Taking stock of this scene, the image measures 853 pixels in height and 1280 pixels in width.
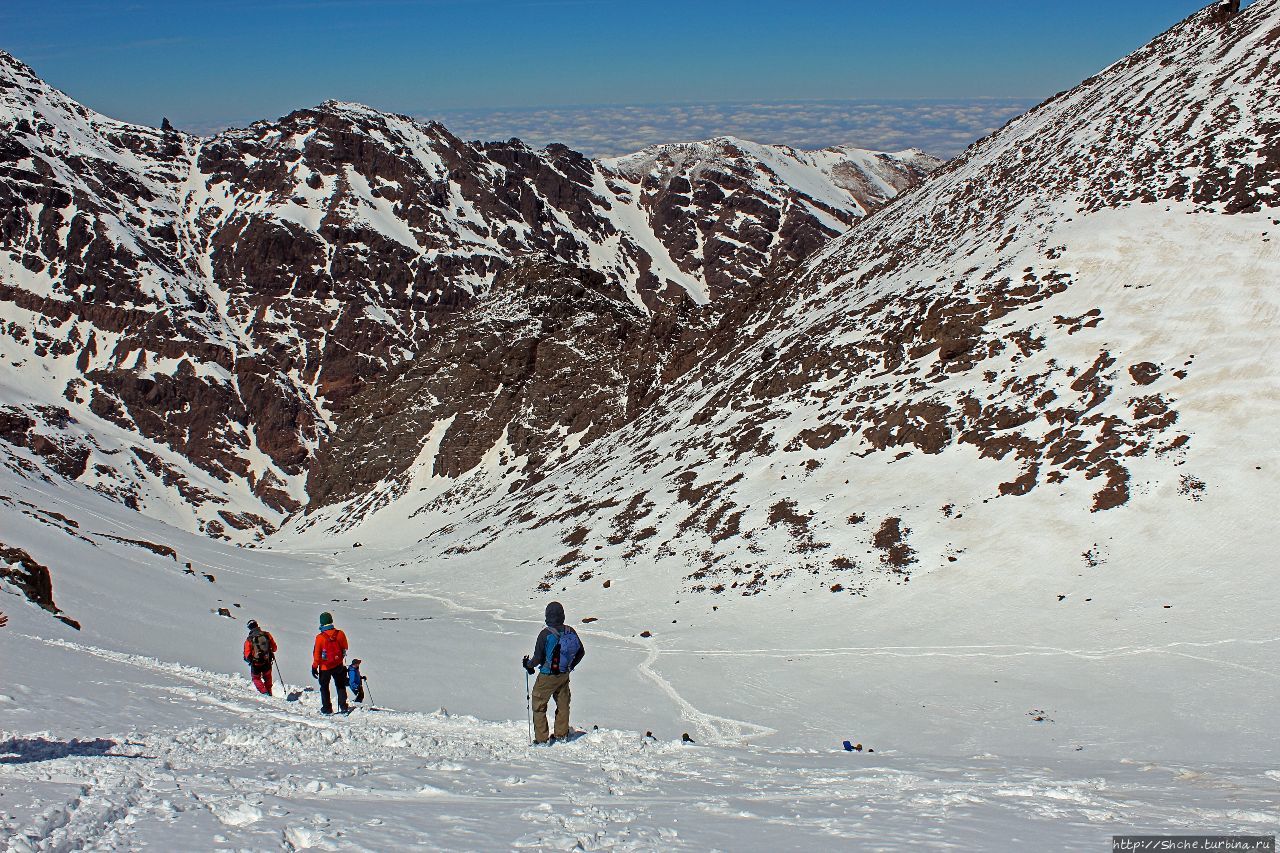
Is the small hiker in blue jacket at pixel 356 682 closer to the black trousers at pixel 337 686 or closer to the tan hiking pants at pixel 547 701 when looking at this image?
the black trousers at pixel 337 686

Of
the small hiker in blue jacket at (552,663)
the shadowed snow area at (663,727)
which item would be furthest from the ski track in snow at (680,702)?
the small hiker in blue jacket at (552,663)

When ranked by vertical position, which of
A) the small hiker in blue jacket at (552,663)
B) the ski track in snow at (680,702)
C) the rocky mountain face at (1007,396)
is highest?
the rocky mountain face at (1007,396)

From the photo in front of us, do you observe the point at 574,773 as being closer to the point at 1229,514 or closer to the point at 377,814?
the point at 377,814

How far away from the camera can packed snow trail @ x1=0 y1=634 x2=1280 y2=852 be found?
7.20 meters

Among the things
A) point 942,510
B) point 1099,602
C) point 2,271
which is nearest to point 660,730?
point 1099,602

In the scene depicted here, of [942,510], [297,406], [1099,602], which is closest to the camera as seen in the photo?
[1099,602]

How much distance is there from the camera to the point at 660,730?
17.0m

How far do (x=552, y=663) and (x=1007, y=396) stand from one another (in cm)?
2817

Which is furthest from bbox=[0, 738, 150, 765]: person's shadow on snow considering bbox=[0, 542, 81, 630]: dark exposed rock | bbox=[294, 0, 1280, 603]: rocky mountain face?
bbox=[294, 0, 1280, 603]: rocky mountain face

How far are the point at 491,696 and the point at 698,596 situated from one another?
1456cm

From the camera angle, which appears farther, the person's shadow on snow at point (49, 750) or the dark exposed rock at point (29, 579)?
the dark exposed rock at point (29, 579)

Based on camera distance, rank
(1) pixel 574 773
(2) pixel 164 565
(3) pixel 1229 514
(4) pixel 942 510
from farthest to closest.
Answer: (2) pixel 164 565, (4) pixel 942 510, (3) pixel 1229 514, (1) pixel 574 773

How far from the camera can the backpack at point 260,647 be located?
16.1m

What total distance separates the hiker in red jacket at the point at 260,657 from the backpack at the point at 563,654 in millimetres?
6448
